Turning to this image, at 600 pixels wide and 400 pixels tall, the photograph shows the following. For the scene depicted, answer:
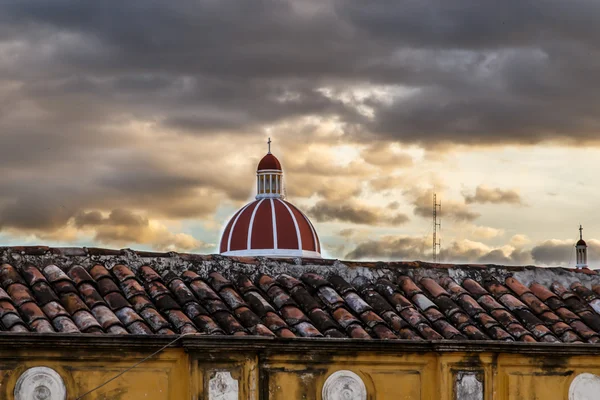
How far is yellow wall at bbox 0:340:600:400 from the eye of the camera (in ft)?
32.3

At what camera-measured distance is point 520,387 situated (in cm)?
1117

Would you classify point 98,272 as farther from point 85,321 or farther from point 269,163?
point 269,163

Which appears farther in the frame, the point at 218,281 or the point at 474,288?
the point at 474,288

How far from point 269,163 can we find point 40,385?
50.6 m

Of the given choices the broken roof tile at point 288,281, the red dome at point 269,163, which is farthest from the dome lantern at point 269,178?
the broken roof tile at point 288,281

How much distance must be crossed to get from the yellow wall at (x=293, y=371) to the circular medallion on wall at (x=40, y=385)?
0.14 ft

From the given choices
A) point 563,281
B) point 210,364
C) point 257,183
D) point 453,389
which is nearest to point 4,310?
point 210,364

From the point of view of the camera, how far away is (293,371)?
10555 mm

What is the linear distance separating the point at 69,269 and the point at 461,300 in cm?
373

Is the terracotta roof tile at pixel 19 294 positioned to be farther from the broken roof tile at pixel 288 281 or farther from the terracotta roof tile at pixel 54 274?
the broken roof tile at pixel 288 281

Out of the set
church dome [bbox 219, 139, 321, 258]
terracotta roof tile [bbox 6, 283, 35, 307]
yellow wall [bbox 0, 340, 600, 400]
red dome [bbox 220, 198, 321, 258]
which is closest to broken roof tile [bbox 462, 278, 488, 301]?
yellow wall [bbox 0, 340, 600, 400]

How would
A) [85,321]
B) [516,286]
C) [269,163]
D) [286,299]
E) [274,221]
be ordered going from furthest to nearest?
1. [269,163]
2. [274,221]
3. [516,286]
4. [286,299]
5. [85,321]

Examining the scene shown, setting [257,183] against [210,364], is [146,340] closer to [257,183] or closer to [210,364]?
[210,364]

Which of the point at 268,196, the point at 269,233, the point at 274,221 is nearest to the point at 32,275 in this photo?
the point at 269,233
